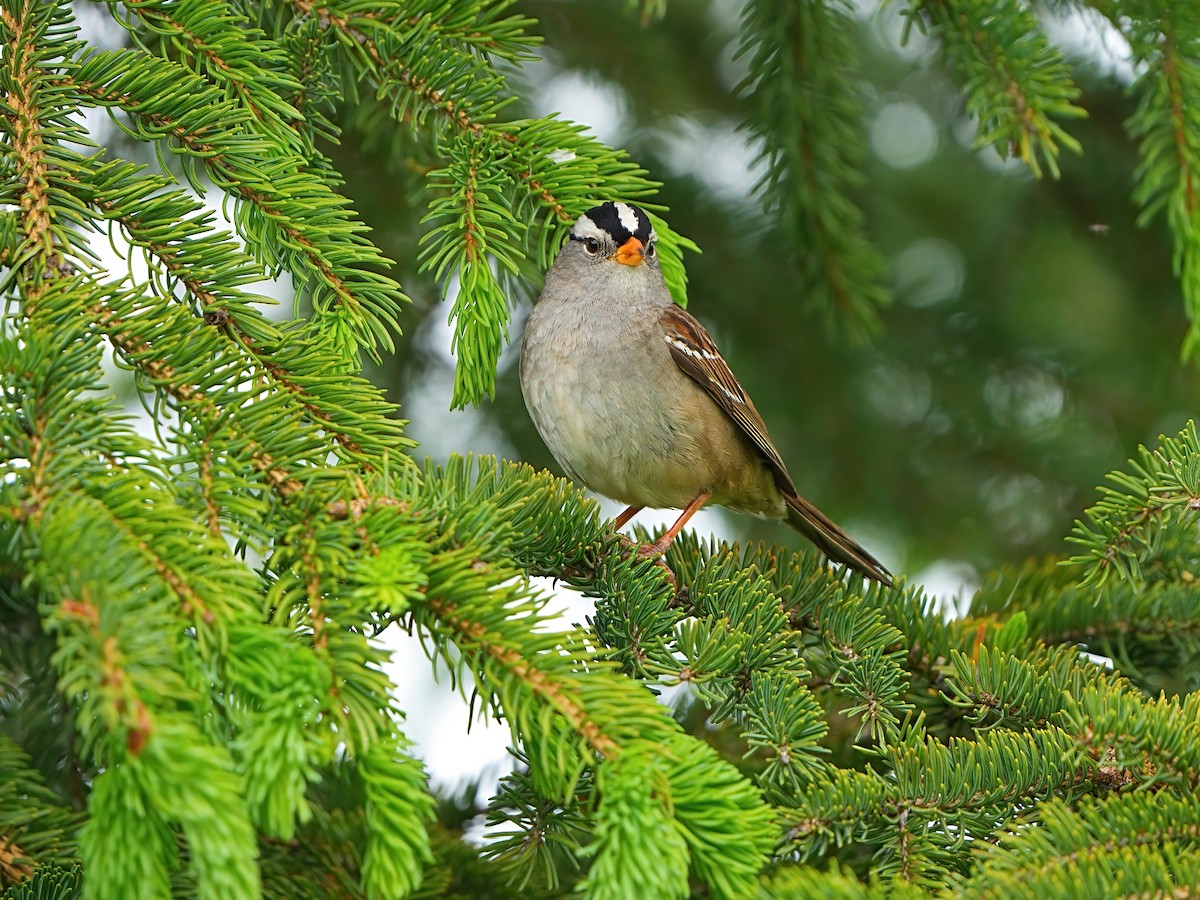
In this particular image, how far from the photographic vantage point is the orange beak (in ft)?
12.4

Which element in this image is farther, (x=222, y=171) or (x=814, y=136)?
(x=814, y=136)

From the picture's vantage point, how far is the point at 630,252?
380 centimetres

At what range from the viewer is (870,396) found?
452 centimetres

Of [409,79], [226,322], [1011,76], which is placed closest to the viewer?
[226,322]

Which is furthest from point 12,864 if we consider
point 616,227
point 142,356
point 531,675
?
point 616,227

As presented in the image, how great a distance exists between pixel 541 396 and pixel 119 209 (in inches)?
68.0

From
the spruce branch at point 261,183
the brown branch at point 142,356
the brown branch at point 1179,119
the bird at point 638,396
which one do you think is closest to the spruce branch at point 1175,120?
the brown branch at point 1179,119

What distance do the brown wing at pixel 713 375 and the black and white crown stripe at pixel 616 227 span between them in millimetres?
301

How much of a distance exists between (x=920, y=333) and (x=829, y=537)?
3.93 feet

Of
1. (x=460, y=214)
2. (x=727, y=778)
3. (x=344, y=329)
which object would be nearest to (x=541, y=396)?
(x=460, y=214)

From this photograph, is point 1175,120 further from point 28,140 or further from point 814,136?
point 28,140

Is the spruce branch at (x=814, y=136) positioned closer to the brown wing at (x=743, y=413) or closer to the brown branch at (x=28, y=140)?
the brown wing at (x=743, y=413)

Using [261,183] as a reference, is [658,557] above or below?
below

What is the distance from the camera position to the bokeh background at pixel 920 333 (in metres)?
4.37
